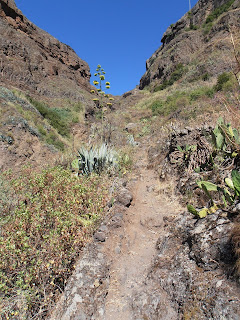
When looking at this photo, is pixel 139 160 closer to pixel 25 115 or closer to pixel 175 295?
pixel 25 115

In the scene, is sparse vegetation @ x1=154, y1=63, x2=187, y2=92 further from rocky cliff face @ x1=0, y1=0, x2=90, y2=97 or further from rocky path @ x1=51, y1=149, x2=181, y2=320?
rocky path @ x1=51, y1=149, x2=181, y2=320

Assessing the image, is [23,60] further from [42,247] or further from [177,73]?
[42,247]

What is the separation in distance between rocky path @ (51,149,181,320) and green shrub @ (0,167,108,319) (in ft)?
A: 0.63

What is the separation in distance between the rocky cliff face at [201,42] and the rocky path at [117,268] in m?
18.6

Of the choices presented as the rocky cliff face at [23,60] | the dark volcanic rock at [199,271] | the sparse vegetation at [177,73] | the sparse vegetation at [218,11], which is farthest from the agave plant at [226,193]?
the sparse vegetation at [218,11]

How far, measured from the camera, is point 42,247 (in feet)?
8.85

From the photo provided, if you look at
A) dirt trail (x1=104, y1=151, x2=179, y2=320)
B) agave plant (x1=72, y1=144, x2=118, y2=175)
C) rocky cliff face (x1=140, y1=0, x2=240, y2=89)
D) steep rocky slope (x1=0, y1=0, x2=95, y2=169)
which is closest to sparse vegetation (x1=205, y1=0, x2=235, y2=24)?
rocky cliff face (x1=140, y1=0, x2=240, y2=89)

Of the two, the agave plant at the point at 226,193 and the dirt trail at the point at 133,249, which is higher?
the agave plant at the point at 226,193

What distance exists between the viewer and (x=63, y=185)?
4.24 metres

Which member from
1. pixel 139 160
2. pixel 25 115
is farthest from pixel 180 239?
pixel 25 115

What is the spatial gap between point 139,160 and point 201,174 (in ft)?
11.4

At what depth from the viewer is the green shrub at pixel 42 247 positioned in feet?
6.72

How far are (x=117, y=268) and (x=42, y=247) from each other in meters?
1.02

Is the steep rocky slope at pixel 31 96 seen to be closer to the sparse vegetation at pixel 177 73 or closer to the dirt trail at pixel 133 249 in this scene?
the dirt trail at pixel 133 249
